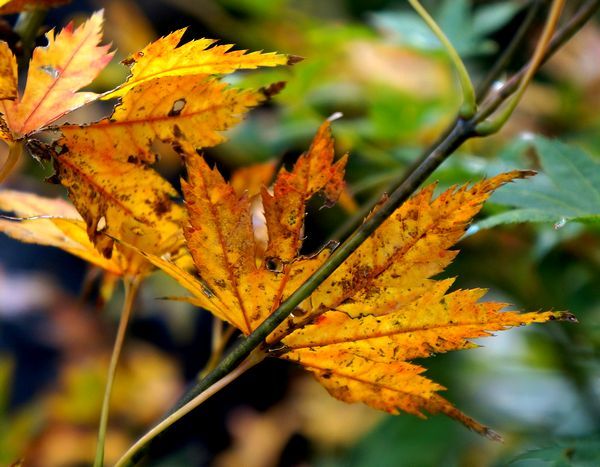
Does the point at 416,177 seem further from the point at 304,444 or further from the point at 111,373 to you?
the point at 304,444

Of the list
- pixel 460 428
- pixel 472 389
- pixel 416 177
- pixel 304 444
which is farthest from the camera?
pixel 304 444

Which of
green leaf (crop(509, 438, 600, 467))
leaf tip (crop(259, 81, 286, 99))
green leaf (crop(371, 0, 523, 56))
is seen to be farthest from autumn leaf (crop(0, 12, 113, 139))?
green leaf (crop(371, 0, 523, 56))

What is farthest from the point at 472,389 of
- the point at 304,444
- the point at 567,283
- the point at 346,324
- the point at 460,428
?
the point at 346,324

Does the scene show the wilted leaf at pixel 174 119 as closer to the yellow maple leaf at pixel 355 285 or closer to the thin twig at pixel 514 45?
the yellow maple leaf at pixel 355 285

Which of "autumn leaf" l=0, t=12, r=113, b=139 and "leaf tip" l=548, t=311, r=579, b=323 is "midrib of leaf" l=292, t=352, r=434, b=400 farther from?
"autumn leaf" l=0, t=12, r=113, b=139

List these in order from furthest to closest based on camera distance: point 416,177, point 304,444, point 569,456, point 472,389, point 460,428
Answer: point 304,444 < point 472,389 < point 460,428 < point 569,456 < point 416,177

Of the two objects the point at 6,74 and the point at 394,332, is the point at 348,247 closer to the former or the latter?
the point at 394,332

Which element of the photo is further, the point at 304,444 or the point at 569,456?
the point at 304,444

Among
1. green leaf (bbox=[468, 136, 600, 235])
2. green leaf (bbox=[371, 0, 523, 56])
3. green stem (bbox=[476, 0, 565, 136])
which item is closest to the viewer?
green stem (bbox=[476, 0, 565, 136])
